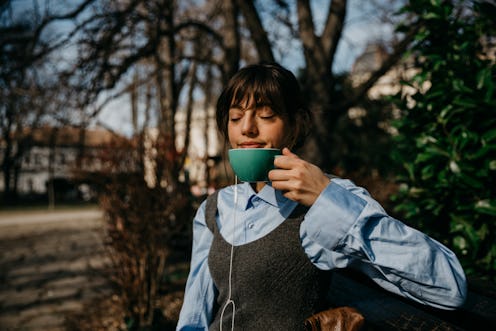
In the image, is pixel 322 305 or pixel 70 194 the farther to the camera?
pixel 70 194

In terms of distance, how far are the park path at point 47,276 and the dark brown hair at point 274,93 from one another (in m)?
3.05

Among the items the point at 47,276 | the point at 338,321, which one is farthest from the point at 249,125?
the point at 47,276

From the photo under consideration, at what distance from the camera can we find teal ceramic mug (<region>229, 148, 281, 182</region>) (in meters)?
1.11

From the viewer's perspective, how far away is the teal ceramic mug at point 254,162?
3.64 feet

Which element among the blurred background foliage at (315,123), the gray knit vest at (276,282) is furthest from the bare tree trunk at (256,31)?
the gray knit vest at (276,282)

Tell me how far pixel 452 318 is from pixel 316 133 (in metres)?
3.19

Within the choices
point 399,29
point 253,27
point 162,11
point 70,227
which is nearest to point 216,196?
point 399,29

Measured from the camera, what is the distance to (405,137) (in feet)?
7.80

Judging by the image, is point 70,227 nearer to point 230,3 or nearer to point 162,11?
point 162,11

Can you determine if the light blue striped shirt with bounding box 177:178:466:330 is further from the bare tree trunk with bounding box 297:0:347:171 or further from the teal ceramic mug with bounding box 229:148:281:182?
the bare tree trunk with bounding box 297:0:347:171

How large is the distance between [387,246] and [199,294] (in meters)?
0.86

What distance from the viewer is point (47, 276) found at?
5629 mm

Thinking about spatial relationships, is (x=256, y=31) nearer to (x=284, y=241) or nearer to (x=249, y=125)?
(x=249, y=125)

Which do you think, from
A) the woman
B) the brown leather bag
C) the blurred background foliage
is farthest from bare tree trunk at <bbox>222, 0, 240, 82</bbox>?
the brown leather bag
